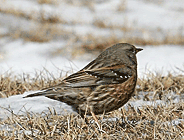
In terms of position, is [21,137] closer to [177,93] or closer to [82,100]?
[82,100]

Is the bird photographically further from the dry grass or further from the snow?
the snow

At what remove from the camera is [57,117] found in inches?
163

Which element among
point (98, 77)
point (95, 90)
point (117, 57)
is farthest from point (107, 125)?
point (117, 57)

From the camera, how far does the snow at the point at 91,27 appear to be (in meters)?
9.96

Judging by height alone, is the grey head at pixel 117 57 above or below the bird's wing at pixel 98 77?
above

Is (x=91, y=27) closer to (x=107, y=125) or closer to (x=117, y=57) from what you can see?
(x=117, y=57)

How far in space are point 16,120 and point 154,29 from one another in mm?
10022

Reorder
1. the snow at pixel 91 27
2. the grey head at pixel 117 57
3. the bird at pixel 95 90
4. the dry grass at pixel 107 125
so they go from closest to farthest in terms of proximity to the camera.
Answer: the dry grass at pixel 107 125, the bird at pixel 95 90, the grey head at pixel 117 57, the snow at pixel 91 27

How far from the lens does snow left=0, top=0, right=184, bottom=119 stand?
32.7 ft

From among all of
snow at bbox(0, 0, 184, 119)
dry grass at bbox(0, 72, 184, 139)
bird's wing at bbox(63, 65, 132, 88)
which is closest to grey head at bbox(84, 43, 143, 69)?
bird's wing at bbox(63, 65, 132, 88)

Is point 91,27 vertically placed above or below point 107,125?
above

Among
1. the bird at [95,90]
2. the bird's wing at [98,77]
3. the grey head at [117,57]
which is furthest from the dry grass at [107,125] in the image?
the grey head at [117,57]

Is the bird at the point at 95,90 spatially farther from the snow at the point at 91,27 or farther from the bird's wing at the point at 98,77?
the snow at the point at 91,27

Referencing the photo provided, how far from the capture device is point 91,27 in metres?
12.8
